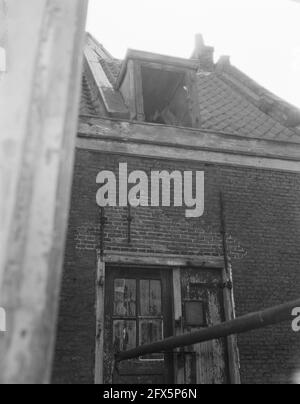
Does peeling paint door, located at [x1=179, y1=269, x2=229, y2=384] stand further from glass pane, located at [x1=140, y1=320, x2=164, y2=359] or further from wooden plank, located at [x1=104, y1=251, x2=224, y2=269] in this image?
glass pane, located at [x1=140, y1=320, x2=164, y2=359]

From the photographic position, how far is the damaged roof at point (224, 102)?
6.96 metres

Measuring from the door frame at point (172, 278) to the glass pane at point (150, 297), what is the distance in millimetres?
210

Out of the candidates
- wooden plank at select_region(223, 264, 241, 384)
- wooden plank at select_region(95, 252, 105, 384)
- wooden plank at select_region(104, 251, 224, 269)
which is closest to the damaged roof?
wooden plank at select_region(104, 251, 224, 269)

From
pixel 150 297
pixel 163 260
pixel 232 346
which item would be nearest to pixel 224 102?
pixel 163 260

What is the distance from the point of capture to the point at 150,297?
5402 mm

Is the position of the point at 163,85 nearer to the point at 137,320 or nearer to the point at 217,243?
the point at 217,243

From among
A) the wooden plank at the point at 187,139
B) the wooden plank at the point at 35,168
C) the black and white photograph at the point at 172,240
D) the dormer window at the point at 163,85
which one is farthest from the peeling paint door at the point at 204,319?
the wooden plank at the point at 35,168

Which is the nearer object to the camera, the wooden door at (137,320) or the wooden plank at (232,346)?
the wooden door at (137,320)

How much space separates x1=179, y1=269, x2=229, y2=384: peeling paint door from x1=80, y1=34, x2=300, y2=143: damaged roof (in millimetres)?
A: 2600

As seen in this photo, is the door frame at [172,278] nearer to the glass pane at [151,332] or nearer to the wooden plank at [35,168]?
the glass pane at [151,332]

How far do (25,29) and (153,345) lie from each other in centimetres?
334

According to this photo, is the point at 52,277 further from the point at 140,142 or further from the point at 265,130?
the point at 265,130

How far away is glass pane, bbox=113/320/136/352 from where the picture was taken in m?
5.04

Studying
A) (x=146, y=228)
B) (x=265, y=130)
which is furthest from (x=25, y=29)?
(x=265, y=130)
